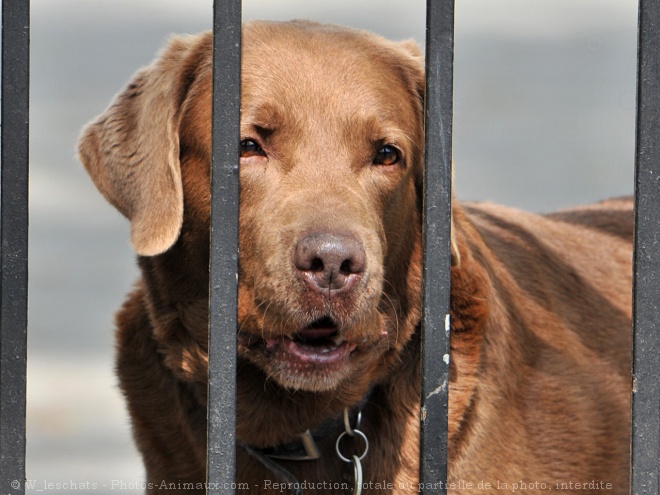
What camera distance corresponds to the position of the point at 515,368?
3.30 metres

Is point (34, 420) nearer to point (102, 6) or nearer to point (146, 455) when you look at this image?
point (102, 6)

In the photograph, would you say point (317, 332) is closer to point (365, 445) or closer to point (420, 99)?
point (365, 445)

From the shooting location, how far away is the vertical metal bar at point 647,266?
1.94 meters

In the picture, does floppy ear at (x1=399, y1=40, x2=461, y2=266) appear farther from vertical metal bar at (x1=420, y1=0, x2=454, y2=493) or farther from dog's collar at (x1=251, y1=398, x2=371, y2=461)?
vertical metal bar at (x1=420, y1=0, x2=454, y2=493)

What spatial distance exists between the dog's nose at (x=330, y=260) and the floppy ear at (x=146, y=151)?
53 cm

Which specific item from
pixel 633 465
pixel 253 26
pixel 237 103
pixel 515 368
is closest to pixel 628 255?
pixel 515 368

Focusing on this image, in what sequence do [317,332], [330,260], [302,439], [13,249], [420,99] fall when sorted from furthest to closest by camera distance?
1. [420,99]
2. [302,439]
3. [317,332]
4. [330,260]
5. [13,249]

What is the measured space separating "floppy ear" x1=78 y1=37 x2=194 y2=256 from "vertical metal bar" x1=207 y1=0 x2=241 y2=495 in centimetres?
103

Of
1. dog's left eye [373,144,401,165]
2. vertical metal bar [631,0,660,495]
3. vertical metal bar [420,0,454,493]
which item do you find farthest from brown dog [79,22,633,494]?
vertical metal bar [631,0,660,495]

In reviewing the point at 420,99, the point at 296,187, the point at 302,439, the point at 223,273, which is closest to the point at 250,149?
the point at 296,187

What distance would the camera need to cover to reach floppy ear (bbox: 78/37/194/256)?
9.72ft

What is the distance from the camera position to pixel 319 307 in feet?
8.47

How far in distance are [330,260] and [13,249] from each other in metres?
0.81

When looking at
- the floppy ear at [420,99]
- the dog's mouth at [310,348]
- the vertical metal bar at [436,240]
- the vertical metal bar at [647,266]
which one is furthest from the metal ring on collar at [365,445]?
the vertical metal bar at [647,266]
